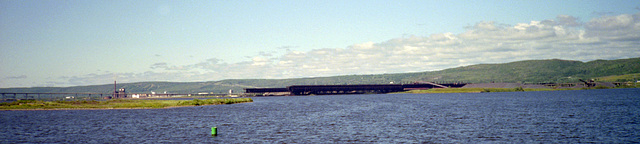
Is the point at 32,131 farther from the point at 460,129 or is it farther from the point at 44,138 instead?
the point at 460,129

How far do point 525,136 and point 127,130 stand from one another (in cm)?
5055

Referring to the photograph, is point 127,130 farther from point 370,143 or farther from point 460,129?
point 460,129

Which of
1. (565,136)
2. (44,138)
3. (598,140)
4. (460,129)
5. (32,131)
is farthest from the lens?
(32,131)

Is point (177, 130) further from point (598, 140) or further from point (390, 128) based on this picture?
point (598, 140)

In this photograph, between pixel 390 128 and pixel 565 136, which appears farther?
pixel 390 128

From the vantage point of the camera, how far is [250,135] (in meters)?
58.2

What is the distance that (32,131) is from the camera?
6519 cm

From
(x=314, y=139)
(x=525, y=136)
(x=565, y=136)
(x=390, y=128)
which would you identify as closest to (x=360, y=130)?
(x=390, y=128)

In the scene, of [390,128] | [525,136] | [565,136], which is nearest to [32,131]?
[390,128]

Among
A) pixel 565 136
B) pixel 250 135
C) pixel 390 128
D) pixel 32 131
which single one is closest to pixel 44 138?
pixel 32 131

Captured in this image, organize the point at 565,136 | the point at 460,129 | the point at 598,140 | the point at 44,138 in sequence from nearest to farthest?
the point at 598,140
the point at 565,136
the point at 44,138
the point at 460,129

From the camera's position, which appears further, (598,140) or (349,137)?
(349,137)

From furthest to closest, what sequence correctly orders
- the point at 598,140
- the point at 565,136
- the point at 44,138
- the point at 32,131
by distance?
the point at 32,131
the point at 44,138
the point at 565,136
the point at 598,140

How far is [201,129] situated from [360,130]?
22282 millimetres
